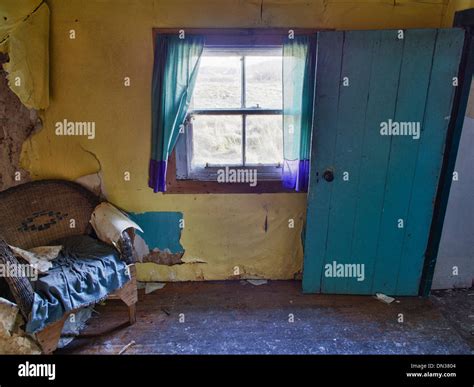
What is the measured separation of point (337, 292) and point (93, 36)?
2.55 metres

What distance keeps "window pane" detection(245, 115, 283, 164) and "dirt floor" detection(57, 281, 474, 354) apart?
1.02 meters

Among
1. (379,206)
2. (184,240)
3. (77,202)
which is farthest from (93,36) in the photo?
(379,206)

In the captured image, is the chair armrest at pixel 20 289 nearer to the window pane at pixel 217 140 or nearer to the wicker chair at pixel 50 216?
the wicker chair at pixel 50 216

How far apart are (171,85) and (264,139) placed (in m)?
0.78

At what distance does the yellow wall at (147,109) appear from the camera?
8.00ft

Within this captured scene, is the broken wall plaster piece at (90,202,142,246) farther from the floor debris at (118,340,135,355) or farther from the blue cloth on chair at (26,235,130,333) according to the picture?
the floor debris at (118,340,135,355)

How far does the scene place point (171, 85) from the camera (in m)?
2.46

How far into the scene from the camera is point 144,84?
2551 millimetres

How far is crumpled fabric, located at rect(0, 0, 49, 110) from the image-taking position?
7.47ft

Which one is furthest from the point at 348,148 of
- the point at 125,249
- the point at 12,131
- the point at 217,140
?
the point at 12,131

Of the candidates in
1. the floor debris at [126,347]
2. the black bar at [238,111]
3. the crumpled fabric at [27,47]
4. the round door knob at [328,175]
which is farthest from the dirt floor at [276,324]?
the crumpled fabric at [27,47]
